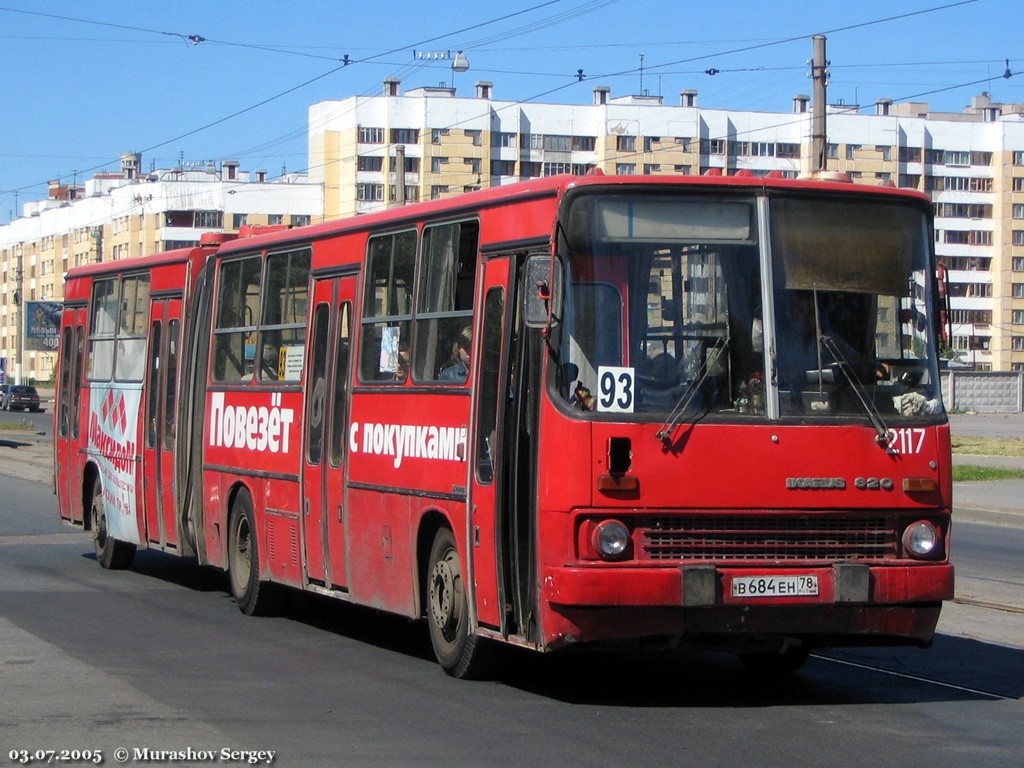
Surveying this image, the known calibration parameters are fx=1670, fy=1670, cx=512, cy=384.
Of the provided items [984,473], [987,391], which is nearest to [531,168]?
[987,391]

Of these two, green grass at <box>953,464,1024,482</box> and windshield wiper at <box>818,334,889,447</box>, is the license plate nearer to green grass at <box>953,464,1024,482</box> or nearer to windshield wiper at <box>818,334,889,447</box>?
windshield wiper at <box>818,334,889,447</box>

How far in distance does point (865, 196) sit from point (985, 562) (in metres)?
9.66

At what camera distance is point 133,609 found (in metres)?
13.4

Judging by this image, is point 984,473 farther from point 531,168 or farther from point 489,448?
point 531,168

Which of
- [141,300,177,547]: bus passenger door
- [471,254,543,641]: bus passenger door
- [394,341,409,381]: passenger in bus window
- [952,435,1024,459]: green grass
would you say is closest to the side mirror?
[471,254,543,641]: bus passenger door

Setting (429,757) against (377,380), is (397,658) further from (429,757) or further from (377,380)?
(429,757)

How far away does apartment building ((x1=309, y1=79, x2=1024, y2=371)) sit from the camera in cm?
10869

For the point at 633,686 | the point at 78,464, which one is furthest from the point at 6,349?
the point at 633,686

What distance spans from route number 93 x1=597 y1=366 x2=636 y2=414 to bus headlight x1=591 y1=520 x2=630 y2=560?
0.59 meters

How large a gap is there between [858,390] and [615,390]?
1.34 metres

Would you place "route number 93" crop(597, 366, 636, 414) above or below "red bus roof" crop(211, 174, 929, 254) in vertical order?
below

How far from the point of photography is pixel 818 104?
27156 millimetres

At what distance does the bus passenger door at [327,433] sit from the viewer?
11.7 meters

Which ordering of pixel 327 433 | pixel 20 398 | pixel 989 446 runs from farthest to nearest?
pixel 20 398 < pixel 989 446 < pixel 327 433
